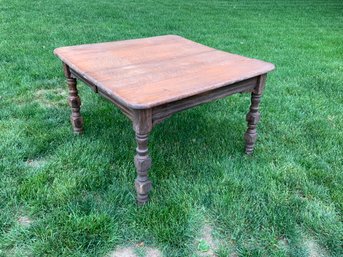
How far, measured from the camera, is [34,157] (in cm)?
265

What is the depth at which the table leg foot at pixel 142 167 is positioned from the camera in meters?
2.00

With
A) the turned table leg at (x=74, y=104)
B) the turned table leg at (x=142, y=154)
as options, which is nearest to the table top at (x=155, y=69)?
the turned table leg at (x=142, y=154)

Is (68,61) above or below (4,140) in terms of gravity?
above

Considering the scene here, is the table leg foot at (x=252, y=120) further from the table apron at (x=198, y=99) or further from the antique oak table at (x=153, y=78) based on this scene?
the table apron at (x=198, y=99)

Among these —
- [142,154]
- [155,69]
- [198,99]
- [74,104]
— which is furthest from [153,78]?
[74,104]

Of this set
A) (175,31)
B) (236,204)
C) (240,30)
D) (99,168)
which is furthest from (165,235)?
(240,30)

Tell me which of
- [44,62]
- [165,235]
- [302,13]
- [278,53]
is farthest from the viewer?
[302,13]

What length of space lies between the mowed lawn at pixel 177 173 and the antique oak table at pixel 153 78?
9.6 inches

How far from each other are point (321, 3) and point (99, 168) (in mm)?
10121

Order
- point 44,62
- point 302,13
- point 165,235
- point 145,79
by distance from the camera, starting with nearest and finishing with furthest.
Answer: point 165,235 → point 145,79 → point 44,62 → point 302,13

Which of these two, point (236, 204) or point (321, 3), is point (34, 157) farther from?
point (321, 3)

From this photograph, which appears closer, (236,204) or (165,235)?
(165,235)

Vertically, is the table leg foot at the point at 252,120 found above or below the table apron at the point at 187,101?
below

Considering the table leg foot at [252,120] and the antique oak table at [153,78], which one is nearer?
the antique oak table at [153,78]
